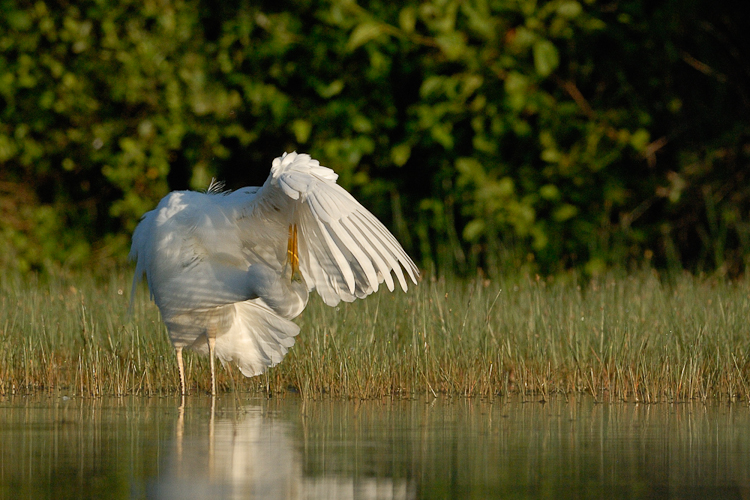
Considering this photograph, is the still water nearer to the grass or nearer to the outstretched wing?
the grass

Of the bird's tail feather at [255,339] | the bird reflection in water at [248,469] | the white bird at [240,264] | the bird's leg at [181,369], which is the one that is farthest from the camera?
the bird's tail feather at [255,339]

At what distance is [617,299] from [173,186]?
6.65 meters

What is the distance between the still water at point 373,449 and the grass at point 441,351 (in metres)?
0.35

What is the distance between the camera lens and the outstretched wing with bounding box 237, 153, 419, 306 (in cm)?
538

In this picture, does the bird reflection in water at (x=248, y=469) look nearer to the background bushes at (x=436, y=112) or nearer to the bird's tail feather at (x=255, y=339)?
the bird's tail feather at (x=255, y=339)

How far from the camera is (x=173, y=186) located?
42.1 ft

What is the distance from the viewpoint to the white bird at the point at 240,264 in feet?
19.8

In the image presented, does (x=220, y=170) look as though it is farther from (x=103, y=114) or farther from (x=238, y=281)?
(x=238, y=281)

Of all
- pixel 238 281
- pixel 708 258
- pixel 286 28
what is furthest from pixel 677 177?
pixel 238 281

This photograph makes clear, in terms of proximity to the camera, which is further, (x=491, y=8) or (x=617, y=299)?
(x=491, y=8)

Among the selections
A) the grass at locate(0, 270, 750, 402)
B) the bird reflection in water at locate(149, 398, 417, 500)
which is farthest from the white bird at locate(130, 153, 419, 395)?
the bird reflection in water at locate(149, 398, 417, 500)

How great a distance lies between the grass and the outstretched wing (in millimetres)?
451

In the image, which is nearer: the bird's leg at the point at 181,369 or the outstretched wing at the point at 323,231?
the outstretched wing at the point at 323,231

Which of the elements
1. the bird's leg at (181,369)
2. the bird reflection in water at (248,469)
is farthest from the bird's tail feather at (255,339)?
the bird reflection in water at (248,469)
